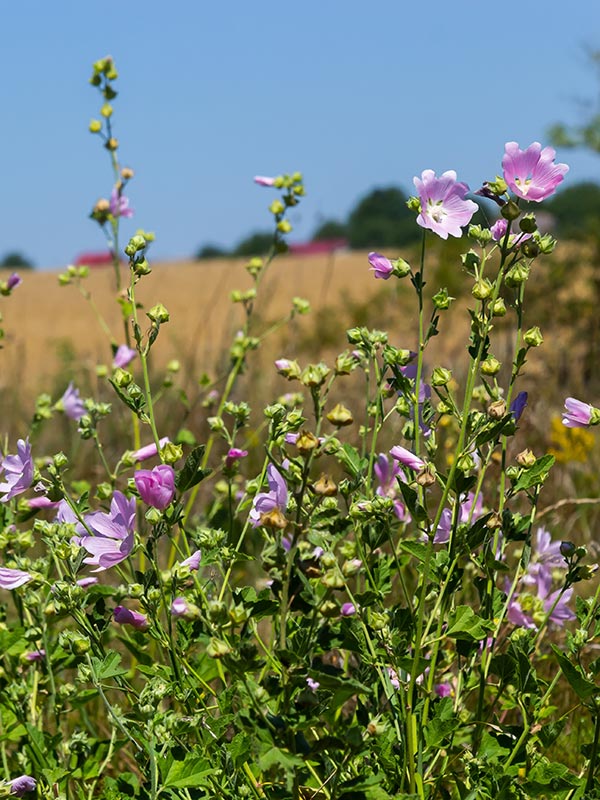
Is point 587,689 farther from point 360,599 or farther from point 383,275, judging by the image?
point 383,275

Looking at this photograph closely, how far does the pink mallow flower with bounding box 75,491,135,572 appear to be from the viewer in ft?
4.15

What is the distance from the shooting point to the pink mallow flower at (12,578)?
4.36 ft

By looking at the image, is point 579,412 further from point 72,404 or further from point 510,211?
point 72,404

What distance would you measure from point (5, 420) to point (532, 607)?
3.63m

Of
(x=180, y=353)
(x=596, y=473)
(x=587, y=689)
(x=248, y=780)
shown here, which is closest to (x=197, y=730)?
(x=248, y=780)

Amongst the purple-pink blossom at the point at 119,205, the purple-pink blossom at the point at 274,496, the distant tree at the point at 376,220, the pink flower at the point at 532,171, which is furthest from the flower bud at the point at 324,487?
the distant tree at the point at 376,220

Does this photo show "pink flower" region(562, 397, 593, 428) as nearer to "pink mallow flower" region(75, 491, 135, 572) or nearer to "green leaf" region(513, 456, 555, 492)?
"green leaf" region(513, 456, 555, 492)

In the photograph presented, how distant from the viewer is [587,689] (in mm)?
1203

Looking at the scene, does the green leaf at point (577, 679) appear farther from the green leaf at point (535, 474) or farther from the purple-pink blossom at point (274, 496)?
the purple-pink blossom at point (274, 496)

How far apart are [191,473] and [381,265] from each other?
372mm

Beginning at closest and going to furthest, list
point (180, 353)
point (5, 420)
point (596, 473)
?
point (596, 473) < point (5, 420) < point (180, 353)

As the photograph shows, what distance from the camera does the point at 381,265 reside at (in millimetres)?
1344

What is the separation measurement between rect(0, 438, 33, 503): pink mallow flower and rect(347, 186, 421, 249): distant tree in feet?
172

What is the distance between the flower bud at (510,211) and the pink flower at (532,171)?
69 millimetres
